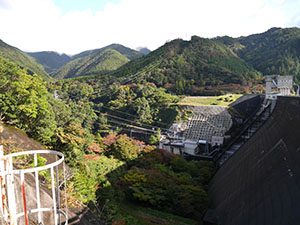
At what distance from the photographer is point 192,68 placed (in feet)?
163

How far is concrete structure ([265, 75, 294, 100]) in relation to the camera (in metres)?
25.1

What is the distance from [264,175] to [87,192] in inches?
215

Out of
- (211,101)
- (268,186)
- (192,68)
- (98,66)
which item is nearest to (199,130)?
(211,101)

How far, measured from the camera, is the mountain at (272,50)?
5334cm

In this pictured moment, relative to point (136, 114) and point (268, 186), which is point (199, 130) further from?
point (268, 186)

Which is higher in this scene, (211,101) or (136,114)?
(211,101)

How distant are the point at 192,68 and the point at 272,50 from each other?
26.2m

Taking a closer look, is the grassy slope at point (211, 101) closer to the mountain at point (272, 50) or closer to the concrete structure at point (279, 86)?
the concrete structure at point (279, 86)

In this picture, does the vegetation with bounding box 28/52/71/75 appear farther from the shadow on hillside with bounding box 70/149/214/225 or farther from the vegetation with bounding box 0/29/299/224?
the shadow on hillside with bounding box 70/149/214/225

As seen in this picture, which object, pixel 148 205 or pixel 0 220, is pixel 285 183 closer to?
pixel 0 220

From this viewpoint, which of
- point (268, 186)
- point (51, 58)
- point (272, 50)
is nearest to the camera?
point (268, 186)

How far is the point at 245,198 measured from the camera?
7582 mm

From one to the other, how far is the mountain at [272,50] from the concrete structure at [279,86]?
2586 cm

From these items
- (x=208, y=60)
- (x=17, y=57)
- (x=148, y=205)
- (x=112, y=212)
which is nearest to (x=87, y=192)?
(x=112, y=212)
